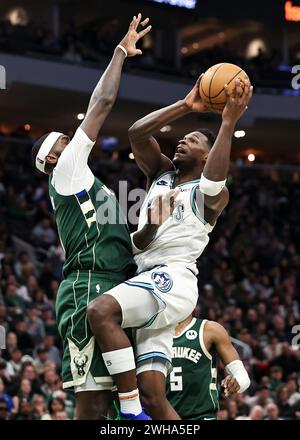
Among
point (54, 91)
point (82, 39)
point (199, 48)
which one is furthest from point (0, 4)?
point (199, 48)

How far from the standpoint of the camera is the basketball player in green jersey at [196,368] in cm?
798

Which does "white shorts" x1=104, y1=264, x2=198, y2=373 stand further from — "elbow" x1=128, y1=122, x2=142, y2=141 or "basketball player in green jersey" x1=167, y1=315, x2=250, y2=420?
"basketball player in green jersey" x1=167, y1=315, x2=250, y2=420

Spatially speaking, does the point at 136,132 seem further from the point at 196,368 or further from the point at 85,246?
the point at 196,368

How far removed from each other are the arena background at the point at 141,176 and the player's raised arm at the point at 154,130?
198 inches

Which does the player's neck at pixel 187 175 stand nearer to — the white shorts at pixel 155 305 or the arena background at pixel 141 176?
the white shorts at pixel 155 305

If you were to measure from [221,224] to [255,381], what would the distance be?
275 inches

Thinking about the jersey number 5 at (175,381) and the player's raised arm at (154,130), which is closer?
the player's raised arm at (154,130)

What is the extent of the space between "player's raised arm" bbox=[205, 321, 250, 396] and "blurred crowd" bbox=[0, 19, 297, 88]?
14.0m

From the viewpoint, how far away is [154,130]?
6898 millimetres

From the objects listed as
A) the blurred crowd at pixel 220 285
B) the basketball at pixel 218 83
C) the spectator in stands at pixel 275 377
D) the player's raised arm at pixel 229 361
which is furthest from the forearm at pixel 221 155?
the spectator in stands at pixel 275 377

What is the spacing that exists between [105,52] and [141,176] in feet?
10.9

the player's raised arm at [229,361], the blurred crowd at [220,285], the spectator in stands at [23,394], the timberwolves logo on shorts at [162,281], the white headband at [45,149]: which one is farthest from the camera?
the blurred crowd at [220,285]

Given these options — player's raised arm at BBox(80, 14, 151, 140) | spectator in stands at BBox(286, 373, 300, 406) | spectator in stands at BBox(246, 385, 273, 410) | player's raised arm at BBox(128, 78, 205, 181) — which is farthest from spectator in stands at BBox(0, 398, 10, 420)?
player's raised arm at BBox(80, 14, 151, 140)

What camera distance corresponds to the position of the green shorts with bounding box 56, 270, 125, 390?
6.34 meters
